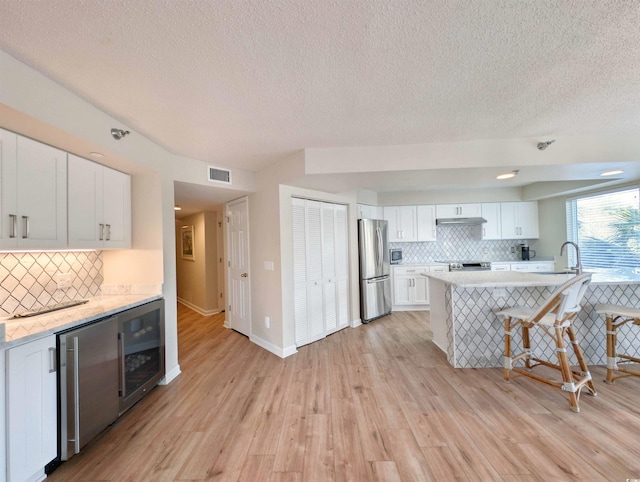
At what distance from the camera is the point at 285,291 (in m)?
3.13

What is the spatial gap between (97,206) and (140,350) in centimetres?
128

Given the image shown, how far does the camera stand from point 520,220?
5.08 meters

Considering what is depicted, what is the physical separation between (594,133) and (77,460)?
5.10 meters

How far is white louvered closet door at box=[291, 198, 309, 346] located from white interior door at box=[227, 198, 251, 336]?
799 millimetres

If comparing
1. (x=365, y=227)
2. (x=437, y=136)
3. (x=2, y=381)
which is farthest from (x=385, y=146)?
(x=2, y=381)

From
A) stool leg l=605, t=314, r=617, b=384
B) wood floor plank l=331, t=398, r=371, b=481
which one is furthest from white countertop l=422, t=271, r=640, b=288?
wood floor plank l=331, t=398, r=371, b=481

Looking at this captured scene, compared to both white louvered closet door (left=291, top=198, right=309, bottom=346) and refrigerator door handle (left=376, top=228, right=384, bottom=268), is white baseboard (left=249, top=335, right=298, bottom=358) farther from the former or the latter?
refrigerator door handle (left=376, top=228, right=384, bottom=268)

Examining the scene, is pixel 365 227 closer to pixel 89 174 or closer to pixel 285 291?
pixel 285 291

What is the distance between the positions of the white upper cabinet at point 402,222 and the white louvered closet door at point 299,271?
2.47m

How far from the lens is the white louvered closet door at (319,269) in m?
3.34

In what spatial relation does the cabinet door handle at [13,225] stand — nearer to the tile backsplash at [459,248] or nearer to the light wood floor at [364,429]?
the light wood floor at [364,429]

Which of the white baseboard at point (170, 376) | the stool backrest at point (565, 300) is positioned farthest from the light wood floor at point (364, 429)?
→ the stool backrest at point (565, 300)

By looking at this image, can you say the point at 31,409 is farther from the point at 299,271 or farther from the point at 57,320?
the point at 299,271

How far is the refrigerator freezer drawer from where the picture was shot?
421cm
